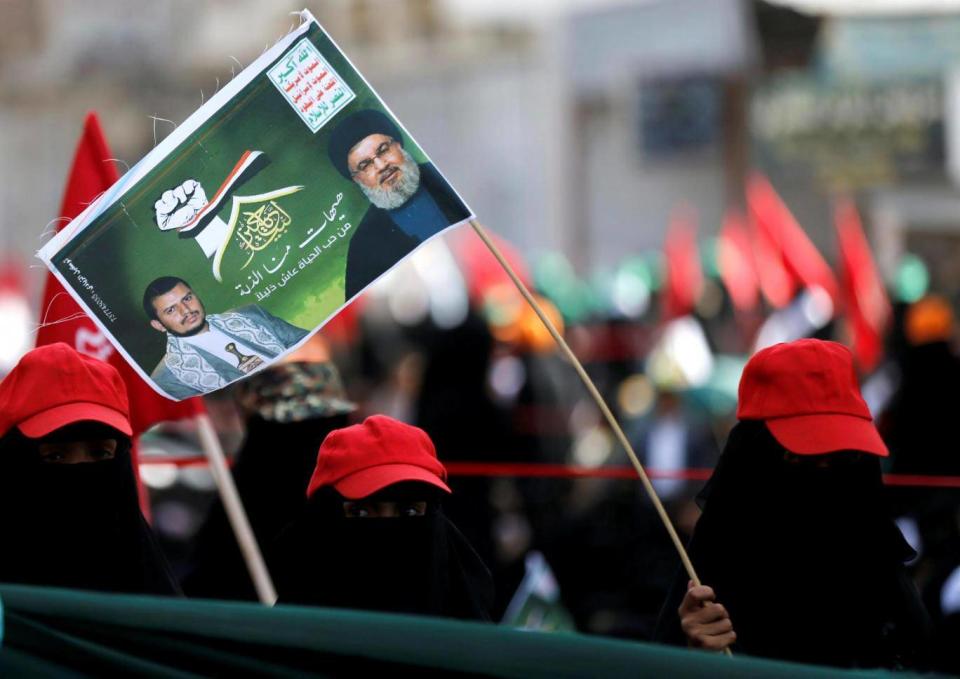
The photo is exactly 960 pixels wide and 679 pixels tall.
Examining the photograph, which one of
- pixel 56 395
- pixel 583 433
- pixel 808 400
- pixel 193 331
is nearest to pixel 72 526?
pixel 56 395

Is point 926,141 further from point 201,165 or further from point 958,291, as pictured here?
point 201,165

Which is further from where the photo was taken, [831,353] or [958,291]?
[958,291]

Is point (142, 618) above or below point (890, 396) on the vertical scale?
above

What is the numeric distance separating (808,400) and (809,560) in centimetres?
34

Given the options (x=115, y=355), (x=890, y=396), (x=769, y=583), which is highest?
(x=115, y=355)

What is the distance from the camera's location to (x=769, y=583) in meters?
3.64

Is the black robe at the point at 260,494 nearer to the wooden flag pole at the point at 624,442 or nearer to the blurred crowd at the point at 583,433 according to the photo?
the blurred crowd at the point at 583,433

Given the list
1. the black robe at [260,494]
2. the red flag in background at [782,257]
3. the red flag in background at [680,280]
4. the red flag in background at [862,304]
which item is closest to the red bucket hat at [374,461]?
the black robe at [260,494]

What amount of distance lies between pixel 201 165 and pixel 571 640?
1.51 meters

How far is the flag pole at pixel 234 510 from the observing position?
4707 millimetres

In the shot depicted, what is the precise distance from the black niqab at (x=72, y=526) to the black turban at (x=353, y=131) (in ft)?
2.57

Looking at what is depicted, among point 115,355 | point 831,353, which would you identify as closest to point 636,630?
point 115,355

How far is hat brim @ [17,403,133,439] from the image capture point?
3.67m

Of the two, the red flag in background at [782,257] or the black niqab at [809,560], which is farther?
the red flag in background at [782,257]
